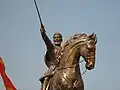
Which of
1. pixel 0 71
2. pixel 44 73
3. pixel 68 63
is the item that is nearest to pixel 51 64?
pixel 44 73

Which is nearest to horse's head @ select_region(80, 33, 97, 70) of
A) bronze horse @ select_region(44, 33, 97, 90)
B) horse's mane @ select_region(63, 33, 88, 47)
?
bronze horse @ select_region(44, 33, 97, 90)

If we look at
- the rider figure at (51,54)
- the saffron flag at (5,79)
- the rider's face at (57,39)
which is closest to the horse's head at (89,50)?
the rider figure at (51,54)

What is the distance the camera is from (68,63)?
12.9 m

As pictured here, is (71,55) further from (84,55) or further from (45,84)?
(45,84)

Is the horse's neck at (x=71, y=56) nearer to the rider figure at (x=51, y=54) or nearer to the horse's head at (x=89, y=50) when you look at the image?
the horse's head at (x=89, y=50)

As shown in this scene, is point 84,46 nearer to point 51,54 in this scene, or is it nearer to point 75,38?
point 75,38

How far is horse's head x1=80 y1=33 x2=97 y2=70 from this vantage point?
12.5 m

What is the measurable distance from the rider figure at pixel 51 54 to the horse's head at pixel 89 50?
95cm

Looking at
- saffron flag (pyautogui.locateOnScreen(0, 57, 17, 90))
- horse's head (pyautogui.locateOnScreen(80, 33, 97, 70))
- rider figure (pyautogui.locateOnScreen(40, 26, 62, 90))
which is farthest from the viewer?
saffron flag (pyautogui.locateOnScreen(0, 57, 17, 90))

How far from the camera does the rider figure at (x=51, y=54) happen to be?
535 inches

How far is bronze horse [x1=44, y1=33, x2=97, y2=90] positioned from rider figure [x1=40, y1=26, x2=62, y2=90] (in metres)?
0.43

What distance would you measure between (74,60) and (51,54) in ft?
4.29

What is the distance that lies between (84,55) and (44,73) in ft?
6.82

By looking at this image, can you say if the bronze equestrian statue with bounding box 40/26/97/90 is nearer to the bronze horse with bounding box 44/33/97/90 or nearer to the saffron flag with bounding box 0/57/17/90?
the bronze horse with bounding box 44/33/97/90
